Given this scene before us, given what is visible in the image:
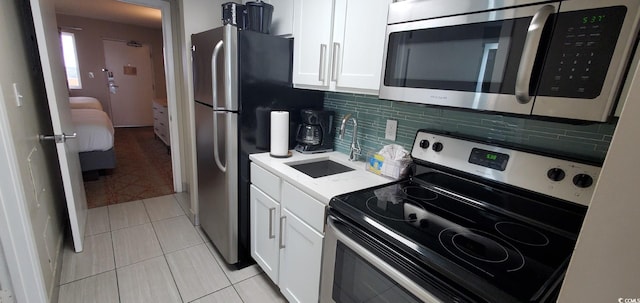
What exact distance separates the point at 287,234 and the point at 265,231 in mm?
250

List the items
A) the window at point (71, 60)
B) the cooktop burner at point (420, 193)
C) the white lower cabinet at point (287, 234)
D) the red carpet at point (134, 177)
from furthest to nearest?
1. the window at point (71, 60)
2. the red carpet at point (134, 177)
3. the white lower cabinet at point (287, 234)
4. the cooktop burner at point (420, 193)

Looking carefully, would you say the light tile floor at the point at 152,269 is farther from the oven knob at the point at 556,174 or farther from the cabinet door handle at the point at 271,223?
the oven knob at the point at 556,174

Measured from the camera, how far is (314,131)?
1861 mm

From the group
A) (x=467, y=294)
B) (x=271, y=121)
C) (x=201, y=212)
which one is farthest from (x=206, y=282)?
(x=467, y=294)

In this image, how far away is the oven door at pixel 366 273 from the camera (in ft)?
2.69

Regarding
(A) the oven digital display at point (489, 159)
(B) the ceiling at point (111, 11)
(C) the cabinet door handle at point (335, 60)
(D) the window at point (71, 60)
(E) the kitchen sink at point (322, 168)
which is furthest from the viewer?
(D) the window at point (71, 60)

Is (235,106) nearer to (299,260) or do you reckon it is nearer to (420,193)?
(299,260)

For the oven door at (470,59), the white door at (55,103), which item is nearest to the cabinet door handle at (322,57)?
the oven door at (470,59)

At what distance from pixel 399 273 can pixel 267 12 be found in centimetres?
166

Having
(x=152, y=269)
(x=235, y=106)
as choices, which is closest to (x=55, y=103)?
(x=235, y=106)

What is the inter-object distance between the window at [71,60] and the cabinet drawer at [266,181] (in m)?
6.00

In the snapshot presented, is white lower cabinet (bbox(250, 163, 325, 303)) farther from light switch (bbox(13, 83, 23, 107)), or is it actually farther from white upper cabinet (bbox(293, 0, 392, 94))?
light switch (bbox(13, 83, 23, 107))

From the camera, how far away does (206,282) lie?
184 cm

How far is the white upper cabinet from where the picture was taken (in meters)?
1.27
